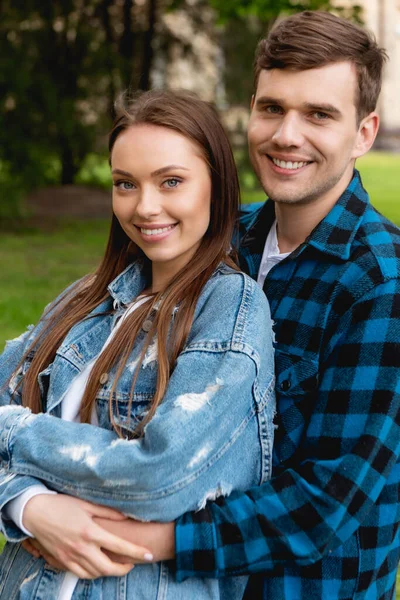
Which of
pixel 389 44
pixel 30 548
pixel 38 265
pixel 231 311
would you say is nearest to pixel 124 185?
pixel 231 311

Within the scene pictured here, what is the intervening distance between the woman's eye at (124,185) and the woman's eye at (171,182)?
10 centimetres

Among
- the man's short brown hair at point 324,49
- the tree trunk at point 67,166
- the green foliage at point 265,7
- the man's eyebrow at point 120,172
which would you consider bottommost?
the tree trunk at point 67,166

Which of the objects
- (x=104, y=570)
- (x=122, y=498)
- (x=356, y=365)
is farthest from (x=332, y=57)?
(x=104, y=570)

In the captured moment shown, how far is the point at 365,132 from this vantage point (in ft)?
8.14

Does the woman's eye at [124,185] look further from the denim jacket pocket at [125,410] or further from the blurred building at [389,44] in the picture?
the blurred building at [389,44]

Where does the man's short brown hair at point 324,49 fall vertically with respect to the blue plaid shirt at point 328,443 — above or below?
above

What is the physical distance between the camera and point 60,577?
1949 mm

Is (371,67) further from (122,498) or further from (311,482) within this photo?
(122,498)

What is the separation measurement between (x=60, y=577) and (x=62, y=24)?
1191cm

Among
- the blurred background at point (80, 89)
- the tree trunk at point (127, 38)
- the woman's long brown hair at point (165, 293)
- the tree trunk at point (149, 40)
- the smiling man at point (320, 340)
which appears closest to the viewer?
A: the smiling man at point (320, 340)

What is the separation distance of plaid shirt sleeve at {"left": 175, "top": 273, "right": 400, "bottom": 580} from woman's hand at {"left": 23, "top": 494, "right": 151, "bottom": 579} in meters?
0.13

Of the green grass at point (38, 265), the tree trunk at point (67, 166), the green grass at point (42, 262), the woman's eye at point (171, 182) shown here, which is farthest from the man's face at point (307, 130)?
the tree trunk at point (67, 166)

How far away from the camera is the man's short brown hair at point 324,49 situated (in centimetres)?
228

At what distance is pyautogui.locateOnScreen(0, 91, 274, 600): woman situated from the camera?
186 cm
